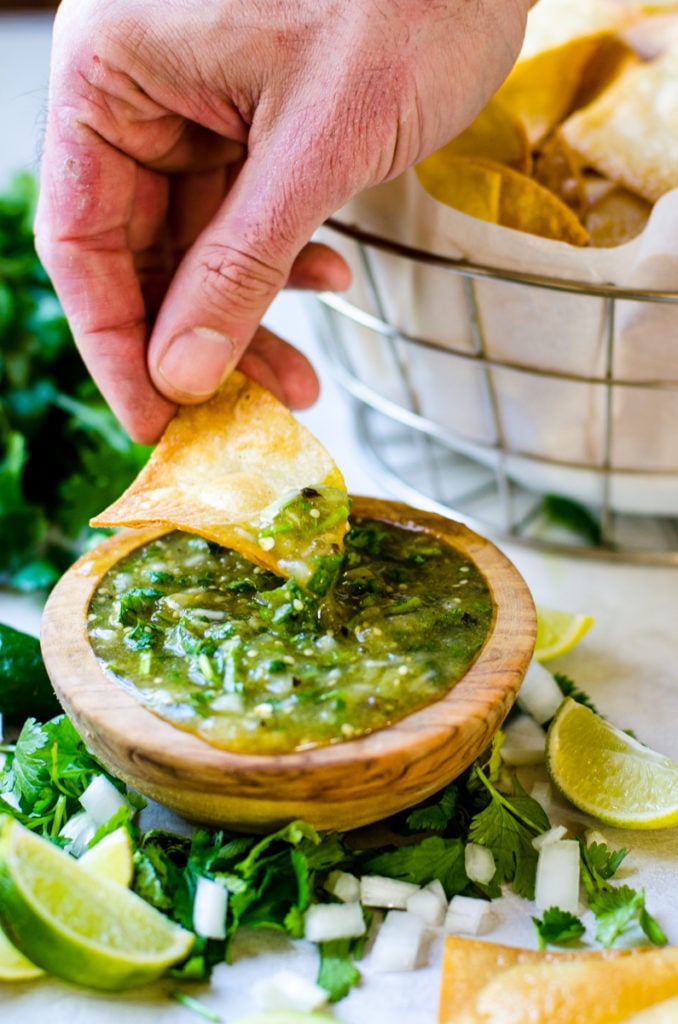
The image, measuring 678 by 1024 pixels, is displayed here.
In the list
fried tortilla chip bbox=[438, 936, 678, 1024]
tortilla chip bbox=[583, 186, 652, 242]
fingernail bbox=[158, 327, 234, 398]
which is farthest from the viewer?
tortilla chip bbox=[583, 186, 652, 242]

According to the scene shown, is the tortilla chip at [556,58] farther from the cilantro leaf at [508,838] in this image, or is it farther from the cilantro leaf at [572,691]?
the cilantro leaf at [508,838]

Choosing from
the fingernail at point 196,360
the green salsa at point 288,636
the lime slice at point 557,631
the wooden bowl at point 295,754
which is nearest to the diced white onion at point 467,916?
the wooden bowl at point 295,754

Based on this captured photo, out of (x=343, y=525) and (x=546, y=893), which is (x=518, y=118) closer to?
(x=343, y=525)

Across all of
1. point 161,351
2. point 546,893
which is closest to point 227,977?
point 546,893

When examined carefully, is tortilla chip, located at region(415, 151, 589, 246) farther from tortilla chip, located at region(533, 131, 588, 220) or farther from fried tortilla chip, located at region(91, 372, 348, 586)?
fried tortilla chip, located at region(91, 372, 348, 586)

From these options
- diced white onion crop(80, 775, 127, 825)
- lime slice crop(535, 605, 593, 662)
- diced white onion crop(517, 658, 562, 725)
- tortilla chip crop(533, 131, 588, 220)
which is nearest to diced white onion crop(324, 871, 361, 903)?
diced white onion crop(80, 775, 127, 825)

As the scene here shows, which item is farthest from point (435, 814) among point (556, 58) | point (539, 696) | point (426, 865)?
point (556, 58)
